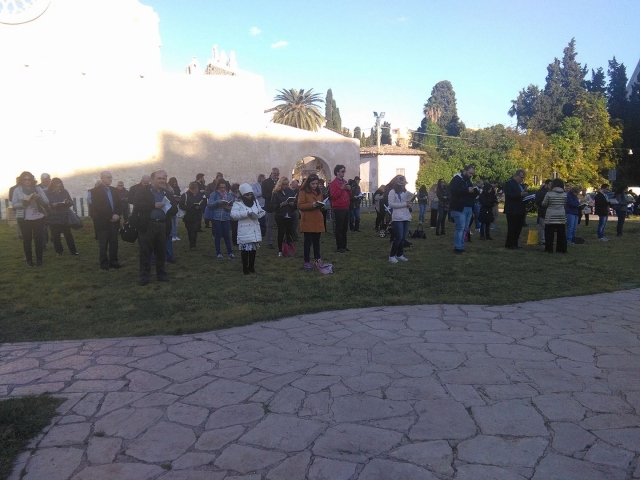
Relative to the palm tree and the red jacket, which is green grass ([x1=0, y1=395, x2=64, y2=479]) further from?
the palm tree

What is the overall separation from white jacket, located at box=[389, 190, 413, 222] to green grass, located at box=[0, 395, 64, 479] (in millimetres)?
7087

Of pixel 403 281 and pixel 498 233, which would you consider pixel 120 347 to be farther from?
pixel 498 233

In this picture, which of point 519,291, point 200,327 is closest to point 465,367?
point 200,327

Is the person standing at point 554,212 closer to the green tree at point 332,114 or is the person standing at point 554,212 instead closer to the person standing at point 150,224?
the person standing at point 150,224

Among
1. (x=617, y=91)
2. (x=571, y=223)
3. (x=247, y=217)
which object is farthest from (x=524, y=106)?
(x=247, y=217)

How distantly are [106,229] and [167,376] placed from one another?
5.86m

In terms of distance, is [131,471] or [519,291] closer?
[131,471]

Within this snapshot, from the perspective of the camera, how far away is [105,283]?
28.6 ft

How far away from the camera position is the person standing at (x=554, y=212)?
11477 mm

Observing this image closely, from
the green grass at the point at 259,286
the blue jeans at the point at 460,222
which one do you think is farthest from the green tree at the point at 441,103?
the green grass at the point at 259,286

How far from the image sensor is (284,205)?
1051cm

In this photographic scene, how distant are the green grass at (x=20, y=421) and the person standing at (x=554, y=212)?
10.3 m

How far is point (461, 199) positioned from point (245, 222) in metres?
4.50

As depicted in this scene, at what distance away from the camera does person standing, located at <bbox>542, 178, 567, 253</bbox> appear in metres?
11.5
